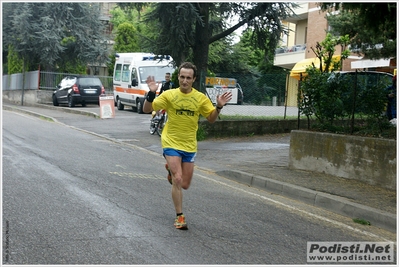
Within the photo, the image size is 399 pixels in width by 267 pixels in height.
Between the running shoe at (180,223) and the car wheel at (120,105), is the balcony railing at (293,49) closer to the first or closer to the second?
the car wheel at (120,105)

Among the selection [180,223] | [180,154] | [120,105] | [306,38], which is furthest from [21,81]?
[180,223]

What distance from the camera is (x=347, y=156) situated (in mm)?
11492

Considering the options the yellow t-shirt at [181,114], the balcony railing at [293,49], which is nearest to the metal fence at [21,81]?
the balcony railing at [293,49]

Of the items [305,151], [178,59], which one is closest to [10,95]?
[178,59]

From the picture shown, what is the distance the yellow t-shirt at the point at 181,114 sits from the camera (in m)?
7.32

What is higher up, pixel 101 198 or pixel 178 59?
pixel 178 59

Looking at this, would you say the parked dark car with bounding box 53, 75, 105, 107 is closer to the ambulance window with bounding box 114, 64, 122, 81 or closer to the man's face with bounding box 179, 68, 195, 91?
the ambulance window with bounding box 114, 64, 122, 81

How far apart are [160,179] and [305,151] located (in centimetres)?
311

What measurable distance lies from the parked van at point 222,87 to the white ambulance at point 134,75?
908 cm

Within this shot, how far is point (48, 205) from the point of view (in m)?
8.05

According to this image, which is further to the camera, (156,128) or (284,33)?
(284,33)

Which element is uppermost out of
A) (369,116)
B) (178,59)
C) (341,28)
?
(341,28)

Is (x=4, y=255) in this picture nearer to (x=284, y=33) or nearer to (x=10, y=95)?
(x=284, y=33)

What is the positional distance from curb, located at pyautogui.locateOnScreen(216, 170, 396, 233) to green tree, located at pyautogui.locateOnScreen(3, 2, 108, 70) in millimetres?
28411
